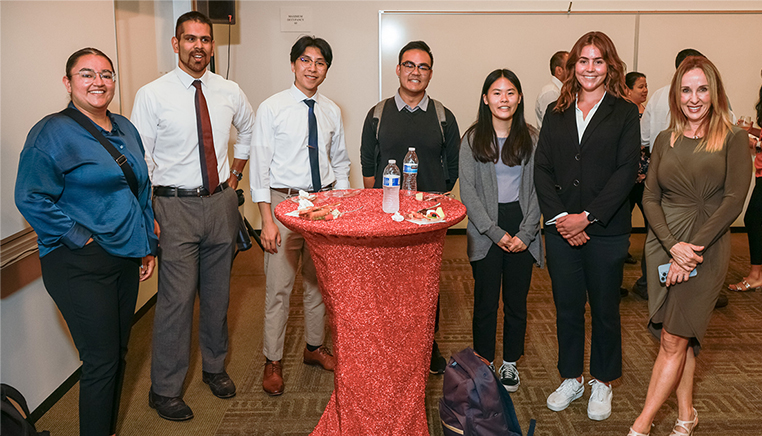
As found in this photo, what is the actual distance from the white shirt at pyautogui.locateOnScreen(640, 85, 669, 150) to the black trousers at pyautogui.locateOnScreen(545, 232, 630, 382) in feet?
4.68

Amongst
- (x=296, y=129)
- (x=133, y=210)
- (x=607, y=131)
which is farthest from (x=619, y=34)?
(x=133, y=210)

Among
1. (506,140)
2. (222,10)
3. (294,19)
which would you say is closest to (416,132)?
(506,140)

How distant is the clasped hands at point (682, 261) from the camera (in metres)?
2.18

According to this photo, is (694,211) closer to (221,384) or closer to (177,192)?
(177,192)

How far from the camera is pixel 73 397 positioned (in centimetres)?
281

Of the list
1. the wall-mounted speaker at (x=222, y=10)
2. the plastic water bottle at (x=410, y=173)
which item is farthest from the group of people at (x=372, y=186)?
the wall-mounted speaker at (x=222, y=10)

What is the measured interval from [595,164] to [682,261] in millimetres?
540

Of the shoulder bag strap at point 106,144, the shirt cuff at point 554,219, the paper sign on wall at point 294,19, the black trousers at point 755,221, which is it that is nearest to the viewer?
the shoulder bag strap at point 106,144

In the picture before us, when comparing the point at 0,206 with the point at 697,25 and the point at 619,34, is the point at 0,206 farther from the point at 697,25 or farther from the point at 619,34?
the point at 697,25

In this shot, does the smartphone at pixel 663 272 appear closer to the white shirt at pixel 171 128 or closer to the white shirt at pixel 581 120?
the white shirt at pixel 581 120

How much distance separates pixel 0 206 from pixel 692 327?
9.31 feet

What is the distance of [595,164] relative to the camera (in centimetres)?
247

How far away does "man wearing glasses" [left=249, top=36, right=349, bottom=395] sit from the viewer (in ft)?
9.10

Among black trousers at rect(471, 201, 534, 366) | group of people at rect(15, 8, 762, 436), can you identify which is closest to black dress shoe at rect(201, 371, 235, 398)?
group of people at rect(15, 8, 762, 436)
